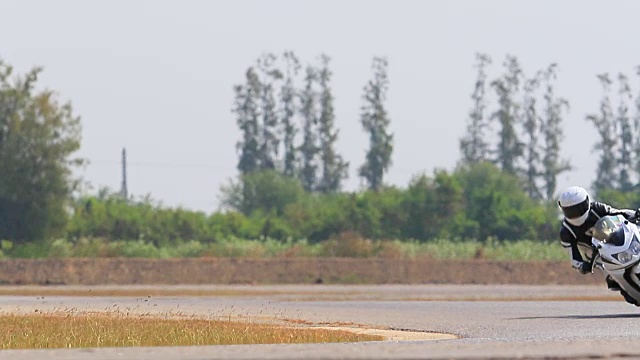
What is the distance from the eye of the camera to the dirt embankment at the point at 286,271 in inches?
2094

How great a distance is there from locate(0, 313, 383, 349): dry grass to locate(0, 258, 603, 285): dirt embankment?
2836 centimetres

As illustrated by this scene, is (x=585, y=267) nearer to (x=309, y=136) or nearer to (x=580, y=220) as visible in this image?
(x=580, y=220)

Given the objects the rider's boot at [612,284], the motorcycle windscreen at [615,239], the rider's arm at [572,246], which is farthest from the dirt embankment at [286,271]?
the motorcycle windscreen at [615,239]

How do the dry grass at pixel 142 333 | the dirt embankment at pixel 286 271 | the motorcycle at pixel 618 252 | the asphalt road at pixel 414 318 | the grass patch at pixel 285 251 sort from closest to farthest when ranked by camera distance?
the asphalt road at pixel 414 318, the dry grass at pixel 142 333, the motorcycle at pixel 618 252, the dirt embankment at pixel 286 271, the grass patch at pixel 285 251

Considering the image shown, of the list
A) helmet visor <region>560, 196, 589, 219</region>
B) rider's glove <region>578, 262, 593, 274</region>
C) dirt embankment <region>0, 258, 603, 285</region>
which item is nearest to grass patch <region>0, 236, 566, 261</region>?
dirt embankment <region>0, 258, 603, 285</region>

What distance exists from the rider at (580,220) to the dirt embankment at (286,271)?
95.2 ft

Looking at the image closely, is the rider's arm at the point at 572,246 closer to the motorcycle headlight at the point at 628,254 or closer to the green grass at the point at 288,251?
the motorcycle headlight at the point at 628,254

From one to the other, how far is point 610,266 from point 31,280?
32.0m

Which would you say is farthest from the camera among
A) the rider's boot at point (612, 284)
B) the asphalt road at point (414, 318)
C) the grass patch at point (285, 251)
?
the grass patch at point (285, 251)

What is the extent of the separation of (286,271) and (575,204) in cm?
3171

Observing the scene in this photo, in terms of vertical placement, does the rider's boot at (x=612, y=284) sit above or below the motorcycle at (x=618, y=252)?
below

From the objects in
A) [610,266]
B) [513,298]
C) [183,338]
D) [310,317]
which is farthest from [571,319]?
[513,298]

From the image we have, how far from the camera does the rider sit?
2327 centimetres

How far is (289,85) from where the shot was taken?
352ft
